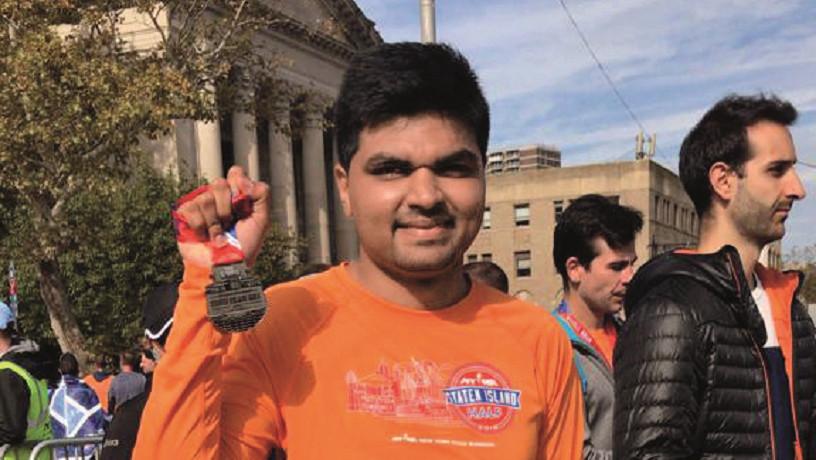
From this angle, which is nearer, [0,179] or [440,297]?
[440,297]

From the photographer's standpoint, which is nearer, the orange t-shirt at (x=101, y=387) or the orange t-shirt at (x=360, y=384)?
the orange t-shirt at (x=360, y=384)

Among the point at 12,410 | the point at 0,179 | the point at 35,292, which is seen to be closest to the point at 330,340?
the point at 12,410

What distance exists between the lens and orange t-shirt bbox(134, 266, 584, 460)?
1.62 metres

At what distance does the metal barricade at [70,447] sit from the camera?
5.85 metres

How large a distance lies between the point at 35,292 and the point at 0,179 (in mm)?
10443

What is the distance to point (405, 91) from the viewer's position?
192cm

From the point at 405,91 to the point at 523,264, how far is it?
57127mm

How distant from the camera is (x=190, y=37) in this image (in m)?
17.5

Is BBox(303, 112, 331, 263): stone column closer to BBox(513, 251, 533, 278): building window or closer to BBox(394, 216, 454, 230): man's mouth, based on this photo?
BBox(513, 251, 533, 278): building window

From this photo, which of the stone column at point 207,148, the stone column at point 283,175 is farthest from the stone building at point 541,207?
the stone column at point 207,148

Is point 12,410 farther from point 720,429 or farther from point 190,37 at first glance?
point 190,37

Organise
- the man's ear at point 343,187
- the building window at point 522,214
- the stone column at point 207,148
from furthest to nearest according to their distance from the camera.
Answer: the building window at point 522,214 → the stone column at point 207,148 → the man's ear at point 343,187

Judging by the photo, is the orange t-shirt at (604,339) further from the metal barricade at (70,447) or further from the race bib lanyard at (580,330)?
the metal barricade at (70,447)

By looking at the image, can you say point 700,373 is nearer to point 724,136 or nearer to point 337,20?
point 724,136
